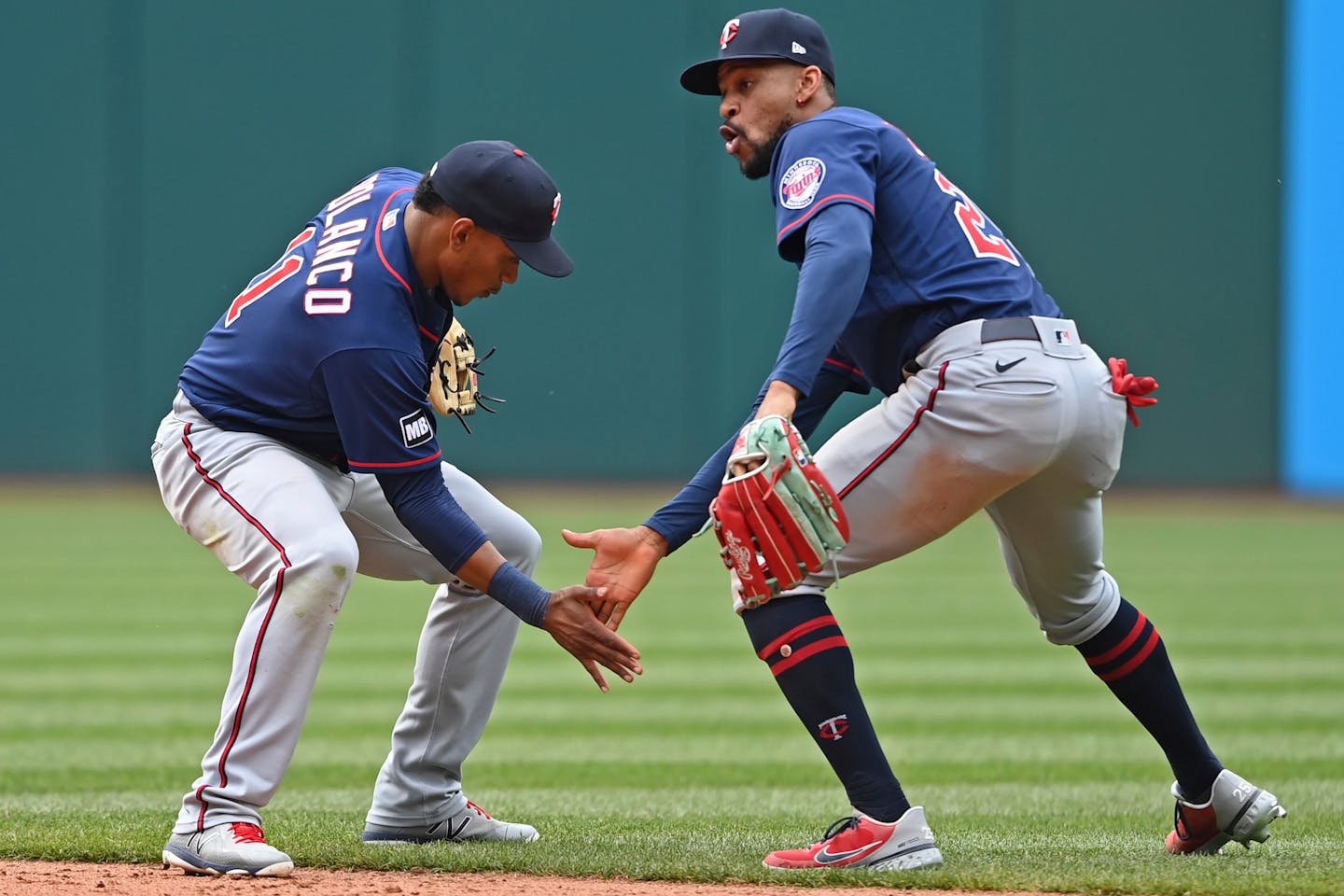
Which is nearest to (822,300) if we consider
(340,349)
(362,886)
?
(340,349)

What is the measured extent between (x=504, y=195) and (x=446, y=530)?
0.71m

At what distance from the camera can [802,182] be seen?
11.4 feet

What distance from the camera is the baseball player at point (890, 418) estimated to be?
136 inches

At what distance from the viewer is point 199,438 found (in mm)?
3830

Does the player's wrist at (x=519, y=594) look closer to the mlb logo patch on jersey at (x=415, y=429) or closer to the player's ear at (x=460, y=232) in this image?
the mlb logo patch on jersey at (x=415, y=429)

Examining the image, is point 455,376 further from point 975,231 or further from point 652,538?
point 975,231

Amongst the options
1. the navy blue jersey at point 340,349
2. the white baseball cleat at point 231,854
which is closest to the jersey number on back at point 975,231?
the navy blue jersey at point 340,349

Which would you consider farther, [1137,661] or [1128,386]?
[1137,661]

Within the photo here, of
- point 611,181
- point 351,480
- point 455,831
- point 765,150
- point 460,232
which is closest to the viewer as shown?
point 460,232

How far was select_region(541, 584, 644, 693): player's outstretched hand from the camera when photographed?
361cm

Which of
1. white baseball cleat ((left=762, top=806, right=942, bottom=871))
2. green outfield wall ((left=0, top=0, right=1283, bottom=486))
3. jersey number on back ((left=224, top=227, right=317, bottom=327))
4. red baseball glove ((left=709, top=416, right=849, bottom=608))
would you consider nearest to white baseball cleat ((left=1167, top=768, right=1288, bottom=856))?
white baseball cleat ((left=762, top=806, right=942, bottom=871))

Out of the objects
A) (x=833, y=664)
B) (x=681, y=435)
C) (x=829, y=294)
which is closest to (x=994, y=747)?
(x=833, y=664)

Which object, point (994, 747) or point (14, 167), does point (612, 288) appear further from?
point (994, 747)

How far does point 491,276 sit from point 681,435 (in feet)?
54.0
